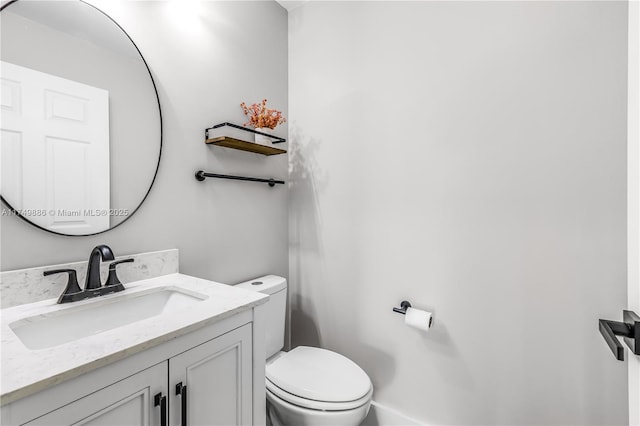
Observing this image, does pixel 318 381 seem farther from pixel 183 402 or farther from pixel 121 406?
pixel 121 406

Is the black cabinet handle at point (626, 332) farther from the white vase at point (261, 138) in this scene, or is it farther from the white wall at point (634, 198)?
the white vase at point (261, 138)

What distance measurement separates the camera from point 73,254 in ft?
3.48

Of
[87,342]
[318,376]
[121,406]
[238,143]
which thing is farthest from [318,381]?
[238,143]

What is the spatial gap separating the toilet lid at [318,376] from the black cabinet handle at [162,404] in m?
0.66

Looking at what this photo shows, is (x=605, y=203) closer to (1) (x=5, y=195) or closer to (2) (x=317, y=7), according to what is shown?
(2) (x=317, y=7)

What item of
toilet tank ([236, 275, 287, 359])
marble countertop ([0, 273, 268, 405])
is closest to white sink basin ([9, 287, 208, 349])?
marble countertop ([0, 273, 268, 405])

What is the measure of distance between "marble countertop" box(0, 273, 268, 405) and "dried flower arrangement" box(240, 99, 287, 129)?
0.92 m

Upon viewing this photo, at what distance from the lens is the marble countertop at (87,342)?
559 mm

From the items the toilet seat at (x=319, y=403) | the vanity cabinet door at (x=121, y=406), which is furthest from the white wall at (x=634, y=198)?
the vanity cabinet door at (x=121, y=406)

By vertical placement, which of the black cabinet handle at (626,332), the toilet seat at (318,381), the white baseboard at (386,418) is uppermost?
the black cabinet handle at (626,332)

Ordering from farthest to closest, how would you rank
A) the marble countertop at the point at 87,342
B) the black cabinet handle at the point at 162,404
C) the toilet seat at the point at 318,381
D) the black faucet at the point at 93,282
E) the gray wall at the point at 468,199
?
the toilet seat at the point at 318,381
the gray wall at the point at 468,199
the black faucet at the point at 93,282
the black cabinet handle at the point at 162,404
the marble countertop at the point at 87,342

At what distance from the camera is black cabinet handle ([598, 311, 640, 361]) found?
0.56 metres

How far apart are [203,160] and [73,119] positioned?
0.52 metres

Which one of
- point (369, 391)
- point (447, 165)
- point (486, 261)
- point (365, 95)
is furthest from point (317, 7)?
point (369, 391)
